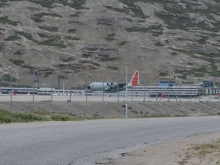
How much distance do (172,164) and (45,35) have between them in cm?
8537

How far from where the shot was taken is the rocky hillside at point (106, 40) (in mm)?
82062

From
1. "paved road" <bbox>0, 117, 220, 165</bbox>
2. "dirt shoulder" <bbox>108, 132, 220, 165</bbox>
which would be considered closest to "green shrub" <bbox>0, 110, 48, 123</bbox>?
"paved road" <bbox>0, 117, 220, 165</bbox>

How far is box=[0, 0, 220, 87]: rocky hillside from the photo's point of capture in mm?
82062

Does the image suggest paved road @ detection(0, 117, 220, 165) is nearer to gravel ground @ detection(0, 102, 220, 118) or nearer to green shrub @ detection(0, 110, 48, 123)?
green shrub @ detection(0, 110, 48, 123)

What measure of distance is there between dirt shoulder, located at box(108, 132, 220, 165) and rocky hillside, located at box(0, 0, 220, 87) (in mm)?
46718

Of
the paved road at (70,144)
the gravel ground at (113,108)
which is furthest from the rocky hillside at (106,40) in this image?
the paved road at (70,144)

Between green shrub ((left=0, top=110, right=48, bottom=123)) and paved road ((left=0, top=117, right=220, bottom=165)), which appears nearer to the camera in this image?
paved road ((left=0, top=117, right=220, bottom=165))

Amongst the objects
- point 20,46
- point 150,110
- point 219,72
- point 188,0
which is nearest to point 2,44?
point 20,46

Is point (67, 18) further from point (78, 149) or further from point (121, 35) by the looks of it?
point (78, 149)

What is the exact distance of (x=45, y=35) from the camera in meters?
95.4

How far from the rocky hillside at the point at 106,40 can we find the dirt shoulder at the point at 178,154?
46.7 metres

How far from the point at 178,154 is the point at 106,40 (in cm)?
8464

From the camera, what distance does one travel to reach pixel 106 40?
98000mm

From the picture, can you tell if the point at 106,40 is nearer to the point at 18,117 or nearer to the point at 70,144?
the point at 18,117
